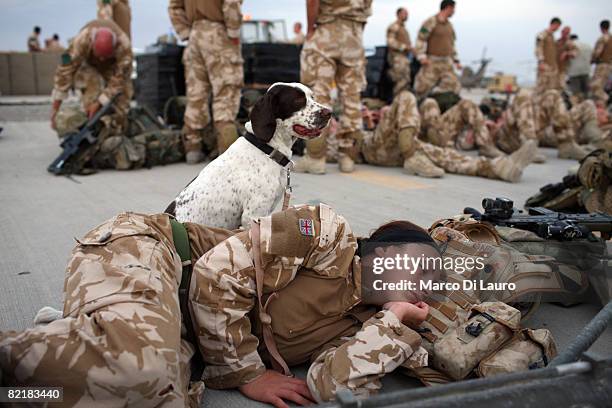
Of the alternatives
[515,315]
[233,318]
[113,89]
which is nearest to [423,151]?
[113,89]

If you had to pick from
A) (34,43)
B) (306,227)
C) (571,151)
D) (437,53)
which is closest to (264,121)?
(306,227)

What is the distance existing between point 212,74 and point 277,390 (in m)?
4.44

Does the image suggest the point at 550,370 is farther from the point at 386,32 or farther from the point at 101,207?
the point at 386,32

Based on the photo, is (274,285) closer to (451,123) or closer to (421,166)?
(421,166)

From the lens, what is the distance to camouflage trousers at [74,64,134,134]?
5.91 m

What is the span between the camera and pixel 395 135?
5742 mm

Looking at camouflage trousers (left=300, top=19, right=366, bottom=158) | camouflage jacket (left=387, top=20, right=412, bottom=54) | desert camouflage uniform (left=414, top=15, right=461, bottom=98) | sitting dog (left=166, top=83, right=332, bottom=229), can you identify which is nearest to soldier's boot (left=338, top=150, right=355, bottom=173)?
camouflage trousers (left=300, top=19, right=366, bottom=158)

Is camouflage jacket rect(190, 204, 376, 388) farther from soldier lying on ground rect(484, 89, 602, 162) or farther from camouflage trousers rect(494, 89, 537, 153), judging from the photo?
camouflage trousers rect(494, 89, 537, 153)

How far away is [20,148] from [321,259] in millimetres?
6357

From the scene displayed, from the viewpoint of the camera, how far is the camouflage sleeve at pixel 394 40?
892 centimetres

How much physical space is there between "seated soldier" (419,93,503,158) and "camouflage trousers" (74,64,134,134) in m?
3.50

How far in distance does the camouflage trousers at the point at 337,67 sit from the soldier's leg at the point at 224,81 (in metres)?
0.72

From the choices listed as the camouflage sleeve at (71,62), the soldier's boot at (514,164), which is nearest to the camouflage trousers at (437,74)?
the soldier's boot at (514,164)

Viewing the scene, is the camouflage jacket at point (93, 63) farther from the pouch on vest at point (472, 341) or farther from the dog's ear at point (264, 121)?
the pouch on vest at point (472, 341)
